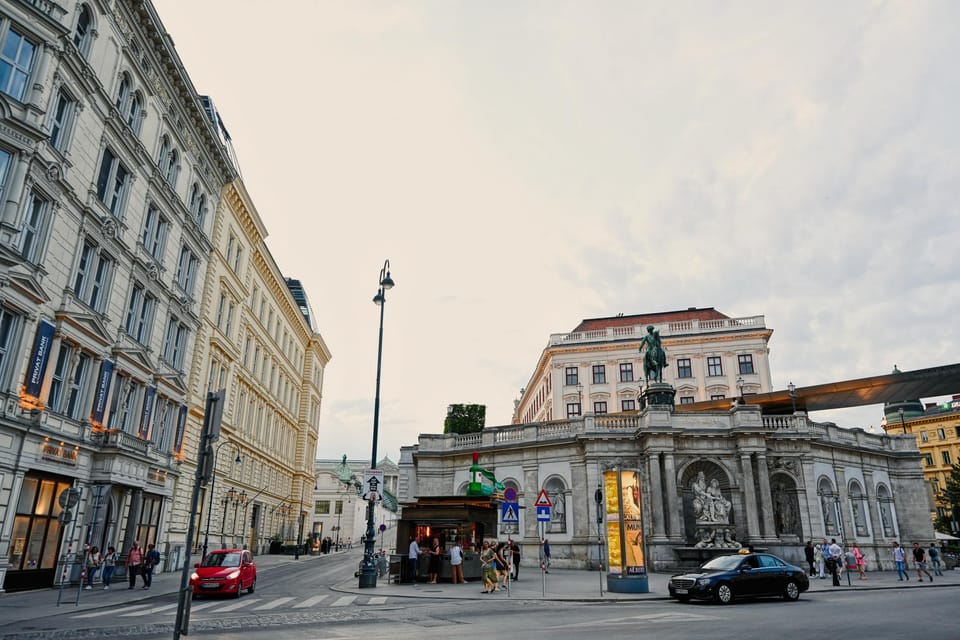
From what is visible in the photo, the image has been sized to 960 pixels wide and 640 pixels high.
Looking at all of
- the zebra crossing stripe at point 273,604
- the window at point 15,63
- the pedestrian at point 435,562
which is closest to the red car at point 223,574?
the zebra crossing stripe at point 273,604

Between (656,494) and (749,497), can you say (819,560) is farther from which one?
(656,494)

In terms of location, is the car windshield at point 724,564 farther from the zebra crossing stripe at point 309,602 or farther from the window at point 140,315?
the window at point 140,315

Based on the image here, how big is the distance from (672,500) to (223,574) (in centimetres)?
2175

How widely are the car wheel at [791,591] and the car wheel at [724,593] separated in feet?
6.76

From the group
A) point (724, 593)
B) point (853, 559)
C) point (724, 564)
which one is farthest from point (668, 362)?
point (724, 593)

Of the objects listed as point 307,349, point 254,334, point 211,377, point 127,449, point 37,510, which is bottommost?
point 37,510

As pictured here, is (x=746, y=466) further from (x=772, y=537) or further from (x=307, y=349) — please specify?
(x=307, y=349)

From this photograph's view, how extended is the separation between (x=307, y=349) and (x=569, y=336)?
29472mm

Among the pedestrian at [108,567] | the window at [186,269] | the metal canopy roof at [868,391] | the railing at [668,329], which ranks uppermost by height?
the railing at [668,329]

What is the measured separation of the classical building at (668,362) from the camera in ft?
204

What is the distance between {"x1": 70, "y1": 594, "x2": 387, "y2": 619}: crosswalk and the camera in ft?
51.2

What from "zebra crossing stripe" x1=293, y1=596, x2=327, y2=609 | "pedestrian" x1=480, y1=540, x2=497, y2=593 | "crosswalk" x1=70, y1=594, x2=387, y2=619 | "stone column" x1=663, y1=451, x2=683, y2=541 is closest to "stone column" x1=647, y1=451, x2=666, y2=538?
"stone column" x1=663, y1=451, x2=683, y2=541

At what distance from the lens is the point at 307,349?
6938 centimetres

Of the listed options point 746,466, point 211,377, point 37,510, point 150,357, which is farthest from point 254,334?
point 746,466
